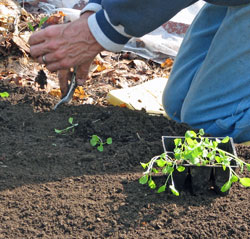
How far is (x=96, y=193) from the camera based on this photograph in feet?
6.72

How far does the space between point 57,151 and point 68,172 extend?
0.24m

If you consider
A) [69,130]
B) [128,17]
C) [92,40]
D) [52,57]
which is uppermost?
[128,17]

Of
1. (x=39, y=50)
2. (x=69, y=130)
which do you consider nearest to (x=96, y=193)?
(x=69, y=130)

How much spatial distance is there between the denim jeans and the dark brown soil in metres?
0.32

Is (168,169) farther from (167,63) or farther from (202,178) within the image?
(167,63)

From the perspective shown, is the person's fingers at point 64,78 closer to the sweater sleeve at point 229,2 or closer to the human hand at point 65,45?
the human hand at point 65,45

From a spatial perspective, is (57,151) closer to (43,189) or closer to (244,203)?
(43,189)

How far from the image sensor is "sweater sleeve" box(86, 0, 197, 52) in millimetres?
2148

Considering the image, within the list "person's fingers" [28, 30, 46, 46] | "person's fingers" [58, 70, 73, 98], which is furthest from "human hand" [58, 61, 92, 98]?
"person's fingers" [28, 30, 46, 46]

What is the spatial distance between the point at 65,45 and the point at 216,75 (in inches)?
38.5

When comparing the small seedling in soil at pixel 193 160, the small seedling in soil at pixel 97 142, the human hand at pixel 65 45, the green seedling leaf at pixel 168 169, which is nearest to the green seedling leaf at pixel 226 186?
the small seedling in soil at pixel 193 160

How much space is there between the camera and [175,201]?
2020 mm

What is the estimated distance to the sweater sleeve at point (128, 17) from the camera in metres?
2.15

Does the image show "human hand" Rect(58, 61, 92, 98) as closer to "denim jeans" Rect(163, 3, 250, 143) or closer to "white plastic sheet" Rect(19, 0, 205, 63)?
"denim jeans" Rect(163, 3, 250, 143)
